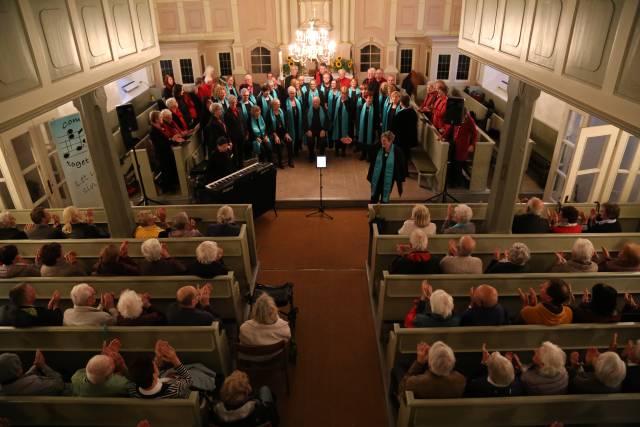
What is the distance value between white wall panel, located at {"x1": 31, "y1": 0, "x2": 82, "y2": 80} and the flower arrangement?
10.0 m

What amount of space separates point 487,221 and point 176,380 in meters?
4.35

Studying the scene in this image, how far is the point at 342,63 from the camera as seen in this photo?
43.8 feet

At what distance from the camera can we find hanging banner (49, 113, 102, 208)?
6.69 meters

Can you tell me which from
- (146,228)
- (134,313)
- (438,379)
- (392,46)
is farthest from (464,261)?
(392,46)

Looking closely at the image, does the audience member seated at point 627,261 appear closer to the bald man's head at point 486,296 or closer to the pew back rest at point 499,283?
the pew back rest at point 499,283

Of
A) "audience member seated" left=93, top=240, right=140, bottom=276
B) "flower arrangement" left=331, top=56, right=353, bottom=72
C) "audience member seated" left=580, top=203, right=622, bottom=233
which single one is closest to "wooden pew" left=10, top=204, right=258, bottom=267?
"audience member seated" left=93, top=240, right=140, bottom=276

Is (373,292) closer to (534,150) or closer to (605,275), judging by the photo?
(605,275)

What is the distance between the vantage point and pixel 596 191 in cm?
709

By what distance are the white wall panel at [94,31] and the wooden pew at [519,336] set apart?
4101 mm

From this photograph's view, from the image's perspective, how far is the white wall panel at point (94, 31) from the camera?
439 cm

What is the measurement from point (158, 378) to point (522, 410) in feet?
8.45

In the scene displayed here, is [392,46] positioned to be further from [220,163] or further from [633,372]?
[633,372]

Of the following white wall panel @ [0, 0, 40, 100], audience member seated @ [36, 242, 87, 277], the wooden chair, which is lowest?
the wooden chair

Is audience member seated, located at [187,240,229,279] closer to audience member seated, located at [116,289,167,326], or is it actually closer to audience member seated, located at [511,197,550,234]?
audience member seated, located at [116,289,167,326]
